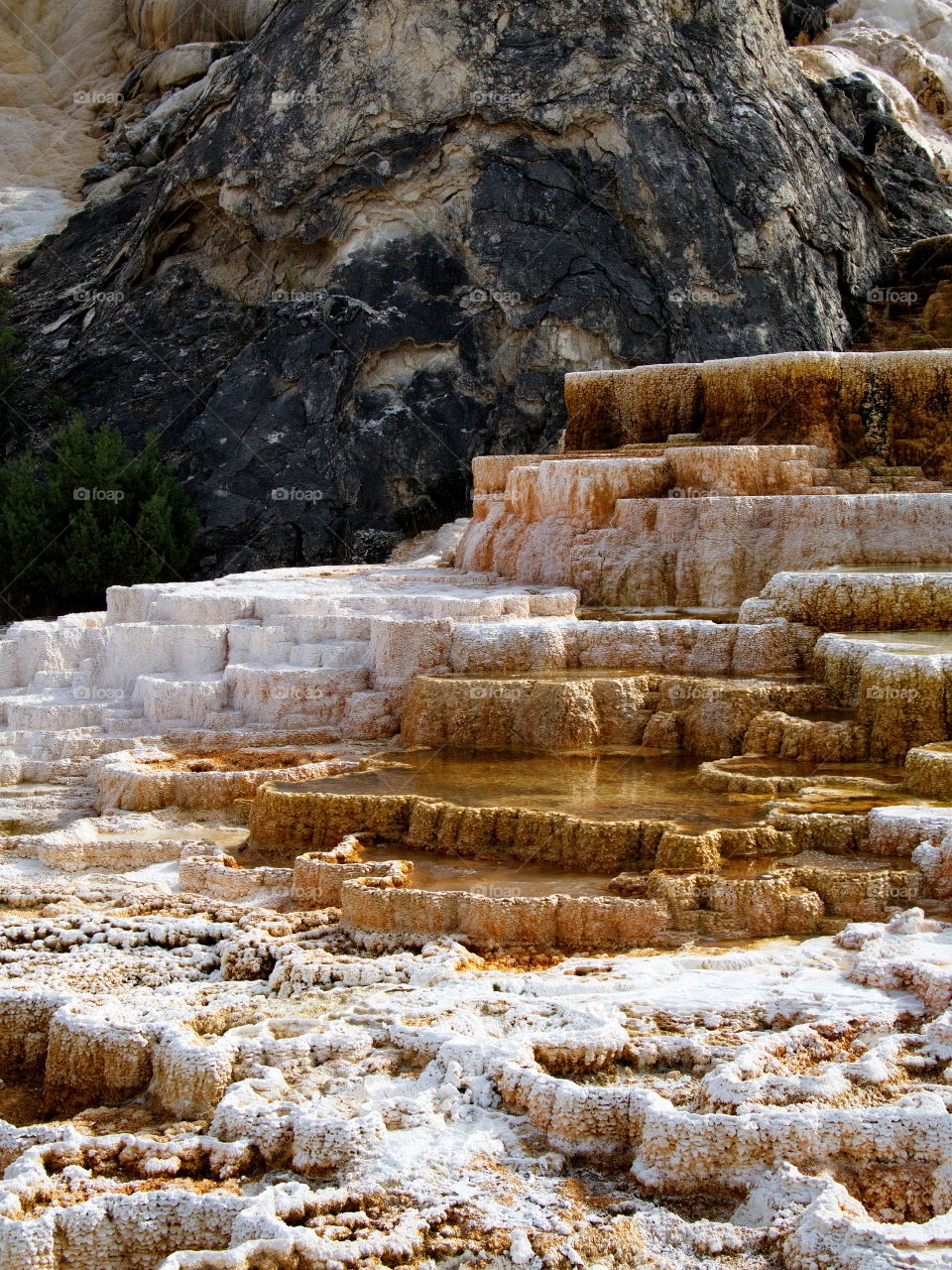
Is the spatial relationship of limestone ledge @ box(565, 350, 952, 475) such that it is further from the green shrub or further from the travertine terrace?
the green shrub

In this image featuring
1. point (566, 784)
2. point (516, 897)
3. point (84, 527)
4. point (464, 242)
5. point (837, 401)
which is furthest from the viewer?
point (464, 242)

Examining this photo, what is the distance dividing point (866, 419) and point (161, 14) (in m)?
17.3

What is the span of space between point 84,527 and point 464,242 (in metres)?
6.16

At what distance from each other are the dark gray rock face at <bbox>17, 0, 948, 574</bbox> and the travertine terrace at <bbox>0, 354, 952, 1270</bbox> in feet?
20.5

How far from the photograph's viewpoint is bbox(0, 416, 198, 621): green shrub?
18219mm

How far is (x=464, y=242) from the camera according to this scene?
2036cm

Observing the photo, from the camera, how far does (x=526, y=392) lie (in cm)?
2000

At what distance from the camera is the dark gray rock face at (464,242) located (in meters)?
20.0

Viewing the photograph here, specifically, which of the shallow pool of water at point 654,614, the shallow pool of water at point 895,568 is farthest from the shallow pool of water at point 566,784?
the shallow pool of water at point 895,568

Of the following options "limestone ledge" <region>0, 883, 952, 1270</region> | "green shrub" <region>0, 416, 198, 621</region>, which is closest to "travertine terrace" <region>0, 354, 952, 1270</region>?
"limestone ledge" <region>0, 883, 952, 1270</region>

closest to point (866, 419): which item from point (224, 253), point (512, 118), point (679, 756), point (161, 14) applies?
point (679, 756)

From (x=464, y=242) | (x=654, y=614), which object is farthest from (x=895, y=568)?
(x=464, y=242)

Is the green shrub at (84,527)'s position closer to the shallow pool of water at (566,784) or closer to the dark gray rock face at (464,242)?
the dark gray rock face at (464,242)

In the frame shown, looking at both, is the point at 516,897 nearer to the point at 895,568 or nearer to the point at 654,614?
the point at 654,614
